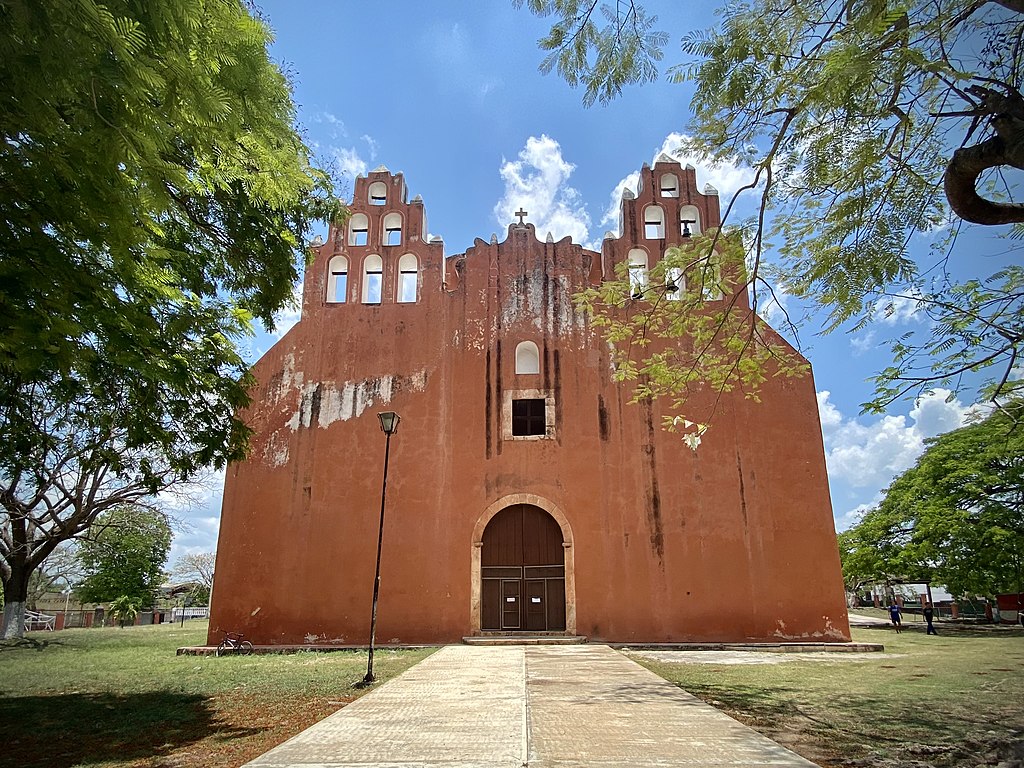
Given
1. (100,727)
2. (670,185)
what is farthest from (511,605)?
(670,185)

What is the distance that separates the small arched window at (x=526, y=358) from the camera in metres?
13.9

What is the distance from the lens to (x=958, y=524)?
1712cm

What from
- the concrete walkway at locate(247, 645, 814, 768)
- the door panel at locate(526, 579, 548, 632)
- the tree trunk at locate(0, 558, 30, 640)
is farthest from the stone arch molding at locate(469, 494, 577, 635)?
the tree trunk at locate(0, 558, 30, 640)

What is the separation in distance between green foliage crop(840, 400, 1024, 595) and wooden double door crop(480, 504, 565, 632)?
1114 centimetres

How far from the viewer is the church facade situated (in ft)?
40.2

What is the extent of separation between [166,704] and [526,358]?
956 cm

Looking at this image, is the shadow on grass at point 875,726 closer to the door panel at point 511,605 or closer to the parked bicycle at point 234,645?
the door panel at point 511,605

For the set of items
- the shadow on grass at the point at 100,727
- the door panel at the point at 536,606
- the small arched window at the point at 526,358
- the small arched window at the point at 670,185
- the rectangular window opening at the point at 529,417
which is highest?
the small arched window at the point at 670,185

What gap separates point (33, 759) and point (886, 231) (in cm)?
748

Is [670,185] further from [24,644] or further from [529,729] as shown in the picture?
[24,644]

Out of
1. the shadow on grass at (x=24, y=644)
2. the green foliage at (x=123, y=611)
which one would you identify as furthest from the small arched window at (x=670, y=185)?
the green foliage at (x=123, y=611)

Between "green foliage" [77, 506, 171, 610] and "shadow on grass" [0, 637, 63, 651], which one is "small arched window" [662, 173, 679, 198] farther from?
"green foliage" [77, 506, 171, 610]

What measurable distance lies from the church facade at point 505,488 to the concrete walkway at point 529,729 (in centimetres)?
580

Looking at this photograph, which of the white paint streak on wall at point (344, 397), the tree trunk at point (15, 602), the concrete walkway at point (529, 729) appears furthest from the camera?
the tree trunk at point (15, 602)
